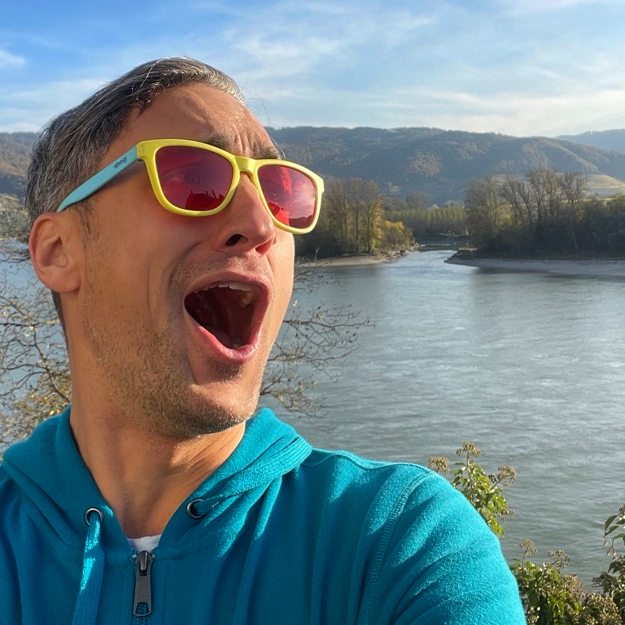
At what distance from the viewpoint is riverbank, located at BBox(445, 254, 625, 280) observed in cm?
3928

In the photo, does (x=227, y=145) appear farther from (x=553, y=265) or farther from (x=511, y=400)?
Result: (x=553, y=265)

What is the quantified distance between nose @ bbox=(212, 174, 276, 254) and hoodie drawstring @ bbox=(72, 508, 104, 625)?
0.47 metres

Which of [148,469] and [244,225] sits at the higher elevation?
[244,225]

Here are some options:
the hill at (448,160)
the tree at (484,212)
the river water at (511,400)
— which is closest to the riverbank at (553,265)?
the tree at (484,212)

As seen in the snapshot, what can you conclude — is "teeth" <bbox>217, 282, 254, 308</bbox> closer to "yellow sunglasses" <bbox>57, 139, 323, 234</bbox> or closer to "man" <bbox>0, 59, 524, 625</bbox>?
"man" <bbox>0, 59, 524, 625</bbox>

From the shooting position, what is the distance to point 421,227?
259 feet

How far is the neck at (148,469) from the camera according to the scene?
3.86 feet

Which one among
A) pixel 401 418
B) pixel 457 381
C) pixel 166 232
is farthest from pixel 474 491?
pixel 457 381

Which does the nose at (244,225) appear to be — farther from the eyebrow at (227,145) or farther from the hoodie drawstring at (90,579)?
the hoodie drawstring at (90,579)

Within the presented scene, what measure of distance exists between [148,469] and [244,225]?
1.40 feet

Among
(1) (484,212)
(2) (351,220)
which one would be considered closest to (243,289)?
(2) (351,220)

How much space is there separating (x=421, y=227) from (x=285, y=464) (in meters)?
79.2

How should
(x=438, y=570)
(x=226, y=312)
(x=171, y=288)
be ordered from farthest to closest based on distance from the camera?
(x=226, y=312)
(x=171, y=288)
(x=438, y=570)

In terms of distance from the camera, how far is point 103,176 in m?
1.18
